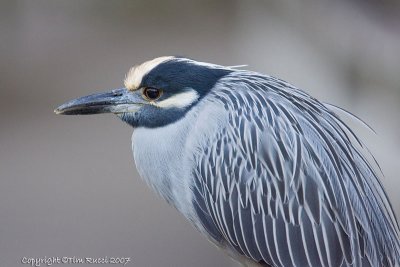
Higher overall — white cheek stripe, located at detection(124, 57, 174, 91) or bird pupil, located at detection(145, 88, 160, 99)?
white cheek stripe, located at detection(124, 57, 174, 91)

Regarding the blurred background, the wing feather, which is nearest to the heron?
the wing feather

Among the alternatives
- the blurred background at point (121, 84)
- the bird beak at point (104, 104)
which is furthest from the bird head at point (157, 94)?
the blurred background at point (121, 84)

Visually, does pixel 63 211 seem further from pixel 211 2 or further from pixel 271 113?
pixel 211 2

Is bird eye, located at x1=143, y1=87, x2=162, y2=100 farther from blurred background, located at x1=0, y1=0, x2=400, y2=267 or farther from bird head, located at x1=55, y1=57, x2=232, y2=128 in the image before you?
blurred background, located at x1=0, y1=0, x2=400, y2=267

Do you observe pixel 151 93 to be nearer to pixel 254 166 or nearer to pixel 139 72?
pixel 139 72

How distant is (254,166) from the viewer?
2160 millimetres

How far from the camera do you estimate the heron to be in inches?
84.4

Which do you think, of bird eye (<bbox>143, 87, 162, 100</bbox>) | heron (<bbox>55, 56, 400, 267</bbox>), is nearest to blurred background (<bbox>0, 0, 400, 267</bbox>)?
heron (<bbox>55, 56, 400, 267</bbox>)

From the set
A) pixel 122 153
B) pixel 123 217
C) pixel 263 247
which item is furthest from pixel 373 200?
pixel 122 153

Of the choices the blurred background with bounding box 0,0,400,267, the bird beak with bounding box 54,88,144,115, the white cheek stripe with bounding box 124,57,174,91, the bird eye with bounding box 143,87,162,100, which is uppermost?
the white cheek stripe with bounding box 124,57,174,91

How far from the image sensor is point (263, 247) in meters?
2.17

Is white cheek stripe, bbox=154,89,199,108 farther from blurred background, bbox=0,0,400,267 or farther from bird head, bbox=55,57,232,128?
blurred background, bbox=0,0,400,267

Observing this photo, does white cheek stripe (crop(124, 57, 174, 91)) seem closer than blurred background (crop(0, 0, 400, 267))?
Yes

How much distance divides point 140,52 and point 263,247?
3.58 m
